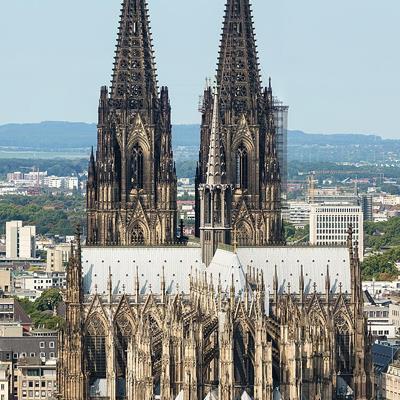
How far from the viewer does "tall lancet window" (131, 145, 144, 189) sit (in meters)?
117

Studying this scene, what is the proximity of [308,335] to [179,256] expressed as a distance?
12597 mm

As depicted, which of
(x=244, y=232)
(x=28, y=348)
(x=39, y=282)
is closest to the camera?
(x=244, y=232)

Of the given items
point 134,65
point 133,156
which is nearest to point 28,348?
point 133,156

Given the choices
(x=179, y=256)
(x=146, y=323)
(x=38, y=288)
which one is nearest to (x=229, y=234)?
(x=179, y=256)

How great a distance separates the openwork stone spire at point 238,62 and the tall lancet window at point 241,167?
197 cm

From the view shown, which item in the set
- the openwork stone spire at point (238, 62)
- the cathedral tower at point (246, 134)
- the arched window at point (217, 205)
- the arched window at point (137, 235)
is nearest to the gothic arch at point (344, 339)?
the arched window at point (217, 205)

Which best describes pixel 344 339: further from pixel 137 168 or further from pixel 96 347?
pixel 137 168

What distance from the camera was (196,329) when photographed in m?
93.3

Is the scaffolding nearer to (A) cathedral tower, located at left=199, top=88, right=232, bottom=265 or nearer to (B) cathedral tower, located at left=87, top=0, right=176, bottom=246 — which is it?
(B) cathedral tower, located at left=87, top=0, right=176, bottom=246

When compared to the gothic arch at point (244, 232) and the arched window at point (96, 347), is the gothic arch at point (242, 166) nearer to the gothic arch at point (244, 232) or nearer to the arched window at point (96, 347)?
the gothic arch at point (244, 232)

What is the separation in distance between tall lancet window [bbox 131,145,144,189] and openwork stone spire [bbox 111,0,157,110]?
205 cm

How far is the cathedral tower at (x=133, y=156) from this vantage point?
116812mm

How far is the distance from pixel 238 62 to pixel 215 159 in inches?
548

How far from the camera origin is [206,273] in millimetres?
102438
